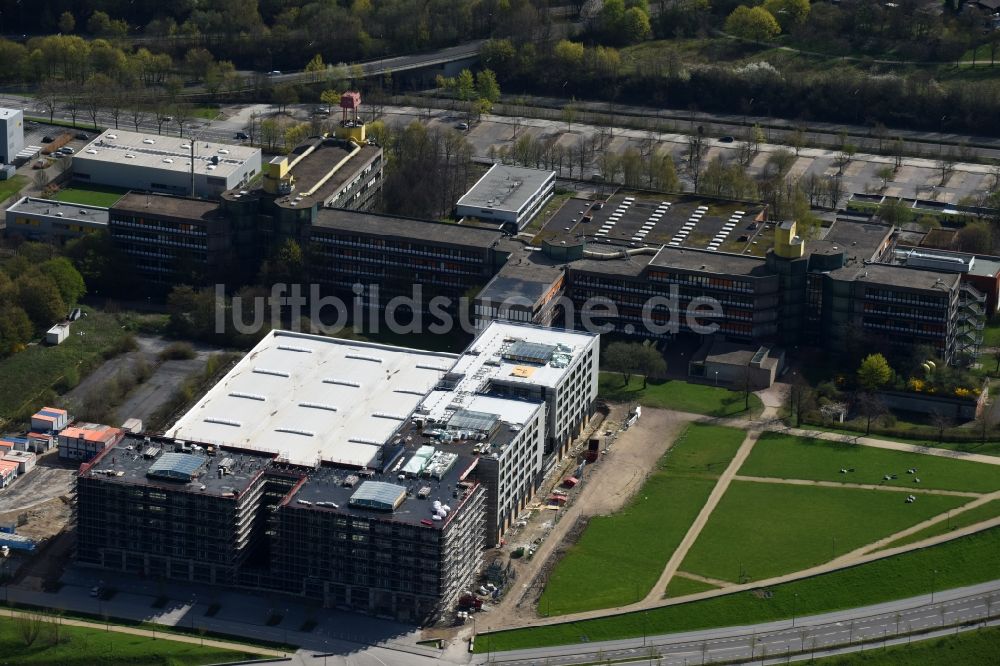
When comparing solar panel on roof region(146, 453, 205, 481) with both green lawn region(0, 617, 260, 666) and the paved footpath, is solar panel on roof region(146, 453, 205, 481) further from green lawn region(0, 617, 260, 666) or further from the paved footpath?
green lawn region(0, 617, 260, 666)

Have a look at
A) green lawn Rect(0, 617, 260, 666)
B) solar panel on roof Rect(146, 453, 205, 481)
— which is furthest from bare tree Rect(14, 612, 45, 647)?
solar panel on roof Rect(146, 453, 205, 481)

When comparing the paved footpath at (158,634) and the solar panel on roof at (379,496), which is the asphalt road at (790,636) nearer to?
the solar panel on roof at (379,496)

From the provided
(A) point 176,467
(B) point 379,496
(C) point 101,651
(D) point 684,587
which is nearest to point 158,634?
(C) point 101,651

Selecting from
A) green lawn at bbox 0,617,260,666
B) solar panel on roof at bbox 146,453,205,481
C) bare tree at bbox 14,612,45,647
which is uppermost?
solar panel on roof at bbox 146,453,205,481

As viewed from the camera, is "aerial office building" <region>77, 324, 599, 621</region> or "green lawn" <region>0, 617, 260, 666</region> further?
"aerial office building" <region>77, 324, 599, 621</region>

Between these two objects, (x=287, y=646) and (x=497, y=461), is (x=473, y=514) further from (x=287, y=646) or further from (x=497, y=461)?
(x=287, y=646)

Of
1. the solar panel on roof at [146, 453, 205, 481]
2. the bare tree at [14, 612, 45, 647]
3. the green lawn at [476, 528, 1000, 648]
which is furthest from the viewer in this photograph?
the solar panel on roof at [146, 453, 205, 481]
